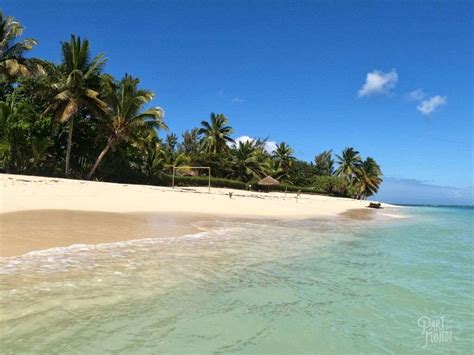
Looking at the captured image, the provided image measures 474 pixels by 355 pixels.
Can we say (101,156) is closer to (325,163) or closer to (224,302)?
(224,302)

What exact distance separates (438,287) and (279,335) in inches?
161

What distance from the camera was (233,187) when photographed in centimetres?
4256

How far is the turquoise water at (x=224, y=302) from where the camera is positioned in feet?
12.8

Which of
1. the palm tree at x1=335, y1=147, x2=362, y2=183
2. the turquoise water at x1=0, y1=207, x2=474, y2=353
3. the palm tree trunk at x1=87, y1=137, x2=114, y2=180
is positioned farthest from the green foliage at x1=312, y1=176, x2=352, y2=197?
the turquoise water at x1=0, y1=207, x2=474, y2=353

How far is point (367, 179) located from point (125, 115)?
44.9 metres

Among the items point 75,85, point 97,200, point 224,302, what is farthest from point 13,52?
point 224,302

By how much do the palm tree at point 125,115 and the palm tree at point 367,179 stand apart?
40.9m

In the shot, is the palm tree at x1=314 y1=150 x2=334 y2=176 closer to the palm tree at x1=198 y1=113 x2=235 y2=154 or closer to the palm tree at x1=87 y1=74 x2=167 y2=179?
the palm tree at x1=198 y1=113 x2=235 y2=154

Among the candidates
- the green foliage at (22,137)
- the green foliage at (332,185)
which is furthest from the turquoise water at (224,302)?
the green foliage at (332,185)

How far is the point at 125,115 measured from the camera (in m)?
28.2

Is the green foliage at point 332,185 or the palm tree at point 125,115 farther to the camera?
the green foliage at point 332,185

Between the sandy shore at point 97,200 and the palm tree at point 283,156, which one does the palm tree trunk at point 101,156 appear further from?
the palm tree at point 283,156

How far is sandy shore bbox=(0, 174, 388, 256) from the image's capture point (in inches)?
344

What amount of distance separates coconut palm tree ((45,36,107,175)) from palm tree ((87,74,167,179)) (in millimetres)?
1105
